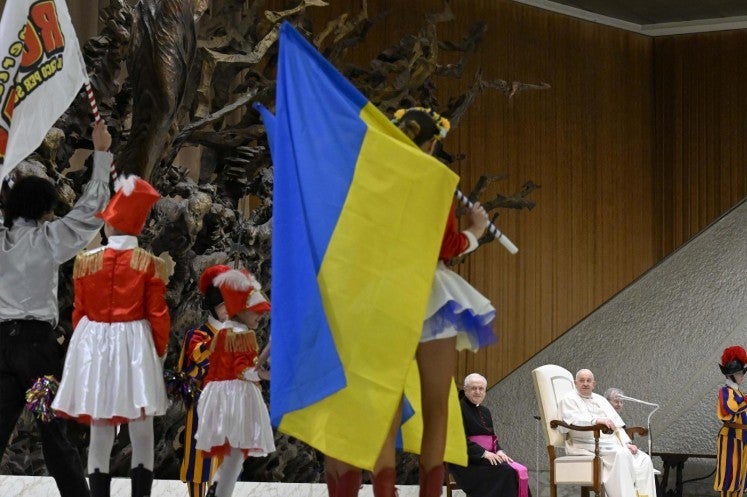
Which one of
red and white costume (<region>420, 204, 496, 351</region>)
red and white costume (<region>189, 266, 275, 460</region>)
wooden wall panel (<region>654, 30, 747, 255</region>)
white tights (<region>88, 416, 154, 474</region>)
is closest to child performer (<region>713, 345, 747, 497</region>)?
red and white costume (<region>189, 266, 275, 460</region>)

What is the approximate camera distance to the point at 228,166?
32.6 feet

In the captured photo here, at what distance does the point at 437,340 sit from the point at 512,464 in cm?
415

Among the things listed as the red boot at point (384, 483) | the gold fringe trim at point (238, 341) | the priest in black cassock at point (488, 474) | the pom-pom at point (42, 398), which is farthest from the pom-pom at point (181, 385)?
the priest in black cassock at point (488, 474)

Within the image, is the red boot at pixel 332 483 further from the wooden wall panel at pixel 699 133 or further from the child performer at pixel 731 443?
the wooden wall panel at pixel 699 133

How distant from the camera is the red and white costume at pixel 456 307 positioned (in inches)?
158

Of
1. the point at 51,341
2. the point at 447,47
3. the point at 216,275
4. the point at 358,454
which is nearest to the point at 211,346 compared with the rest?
the point at 216,275

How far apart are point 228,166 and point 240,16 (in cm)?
143

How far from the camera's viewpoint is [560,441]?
8320 mm

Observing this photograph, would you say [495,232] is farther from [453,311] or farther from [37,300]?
[37,300]

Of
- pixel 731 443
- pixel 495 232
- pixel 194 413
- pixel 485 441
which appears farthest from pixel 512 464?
pixel 495 232

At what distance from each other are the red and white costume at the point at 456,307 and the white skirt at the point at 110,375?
1144 millimetres

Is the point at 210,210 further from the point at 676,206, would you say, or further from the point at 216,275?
the point at 676,206

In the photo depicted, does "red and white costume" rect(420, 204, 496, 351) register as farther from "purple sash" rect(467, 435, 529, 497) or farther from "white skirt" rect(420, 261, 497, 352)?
"purple sash" rect(467, 435, 529, 497)

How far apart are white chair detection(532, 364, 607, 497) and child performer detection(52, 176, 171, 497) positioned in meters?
3.93
